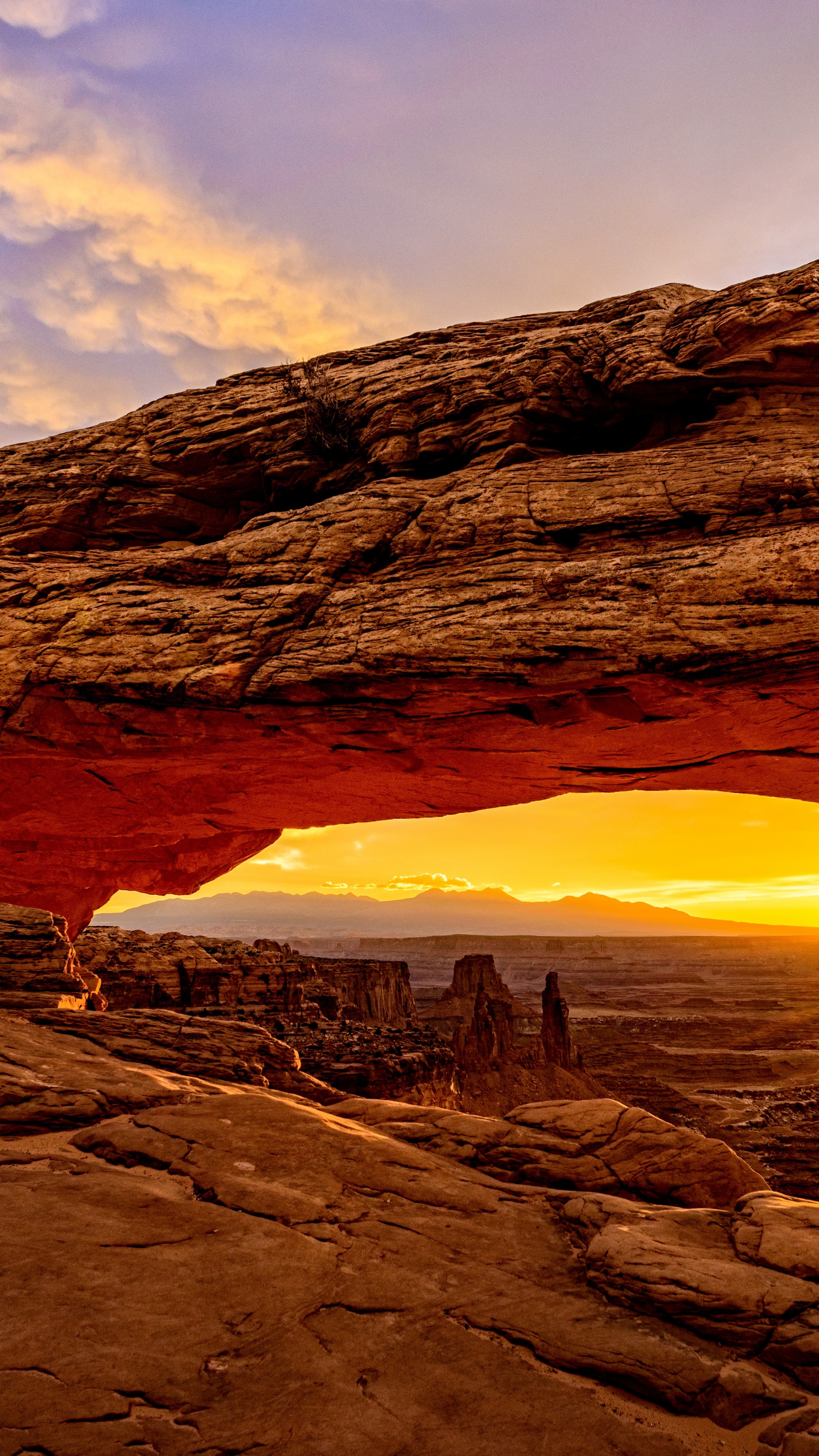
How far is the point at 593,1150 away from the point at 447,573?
933 cm

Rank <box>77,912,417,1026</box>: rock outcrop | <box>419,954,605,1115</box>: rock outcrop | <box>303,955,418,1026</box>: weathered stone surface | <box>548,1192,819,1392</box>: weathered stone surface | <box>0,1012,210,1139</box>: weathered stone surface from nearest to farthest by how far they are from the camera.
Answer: <box>548,1192,819,1392</box>: weathered stone surface, <box>0,1012,210,1139</box>: weathered stone surface, <box>77,912,417,1026</box>: rock outcrop, <box>419,954,605,1115</box>: rock outcrop, <box>303,955,418,1026</box>: weathered stone surface

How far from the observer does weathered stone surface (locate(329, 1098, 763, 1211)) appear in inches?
363

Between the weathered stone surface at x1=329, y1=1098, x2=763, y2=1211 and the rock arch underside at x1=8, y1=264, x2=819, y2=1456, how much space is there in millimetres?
59

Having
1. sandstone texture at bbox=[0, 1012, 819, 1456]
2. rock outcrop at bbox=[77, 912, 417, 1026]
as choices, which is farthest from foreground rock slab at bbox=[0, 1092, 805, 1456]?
rock outcrop at bbox=[77, 912, 417, 1026]

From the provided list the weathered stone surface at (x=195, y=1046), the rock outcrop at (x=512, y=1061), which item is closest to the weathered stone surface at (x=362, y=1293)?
the weathered stone surface at (x=195, y=1046)

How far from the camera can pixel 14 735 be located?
46.9 feet

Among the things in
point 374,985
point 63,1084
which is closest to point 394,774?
point 63,1084

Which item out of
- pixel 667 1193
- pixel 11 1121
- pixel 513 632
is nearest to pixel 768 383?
pixel 513 632

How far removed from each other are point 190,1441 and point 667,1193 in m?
6.50

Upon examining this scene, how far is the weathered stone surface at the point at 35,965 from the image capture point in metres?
13.1

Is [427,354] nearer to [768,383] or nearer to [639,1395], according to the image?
[768,383]

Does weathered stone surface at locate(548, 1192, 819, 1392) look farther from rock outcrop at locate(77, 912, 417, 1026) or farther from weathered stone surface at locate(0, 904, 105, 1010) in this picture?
rock outcrop at locate(77, 912, 417, 1026)

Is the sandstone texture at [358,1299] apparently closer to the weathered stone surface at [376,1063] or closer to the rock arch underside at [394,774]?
the rock arch underside at [394,774]

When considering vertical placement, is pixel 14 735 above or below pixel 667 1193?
above
